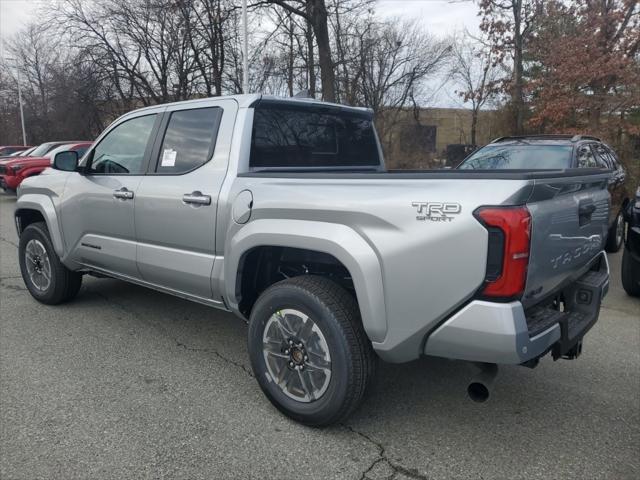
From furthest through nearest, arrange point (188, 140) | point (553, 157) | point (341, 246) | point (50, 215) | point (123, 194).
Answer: point (553, 157), point (50, 215), point (123, 194), point (188, 140), point (341, 246)

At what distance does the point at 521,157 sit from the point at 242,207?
5.30 m

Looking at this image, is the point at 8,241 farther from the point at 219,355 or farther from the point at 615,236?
the point at 615,236

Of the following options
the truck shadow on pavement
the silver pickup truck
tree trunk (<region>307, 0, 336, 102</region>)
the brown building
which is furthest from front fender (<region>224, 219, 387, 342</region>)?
the brown building

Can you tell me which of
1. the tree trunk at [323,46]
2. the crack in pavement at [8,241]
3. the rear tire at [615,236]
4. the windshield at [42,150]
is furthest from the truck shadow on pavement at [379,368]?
the windshield at [42,150]

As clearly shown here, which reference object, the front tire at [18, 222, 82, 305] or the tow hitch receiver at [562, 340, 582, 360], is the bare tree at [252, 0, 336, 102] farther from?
the tow hitch receiver at [562, 340, 582, 360]

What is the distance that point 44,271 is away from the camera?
519 cm

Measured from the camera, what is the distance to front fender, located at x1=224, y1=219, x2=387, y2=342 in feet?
8.41

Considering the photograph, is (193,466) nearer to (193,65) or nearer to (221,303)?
(221,303)

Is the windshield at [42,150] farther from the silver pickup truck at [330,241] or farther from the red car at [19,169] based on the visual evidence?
the silver pickup truck at [330,241]

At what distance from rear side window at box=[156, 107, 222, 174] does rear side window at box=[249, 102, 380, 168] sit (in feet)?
1.06

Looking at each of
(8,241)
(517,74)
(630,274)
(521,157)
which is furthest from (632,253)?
(517,74)

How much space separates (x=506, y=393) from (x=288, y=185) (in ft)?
6.62

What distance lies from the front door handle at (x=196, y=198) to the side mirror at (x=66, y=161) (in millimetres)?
1636

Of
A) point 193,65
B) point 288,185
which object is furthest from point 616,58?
point 193,65
